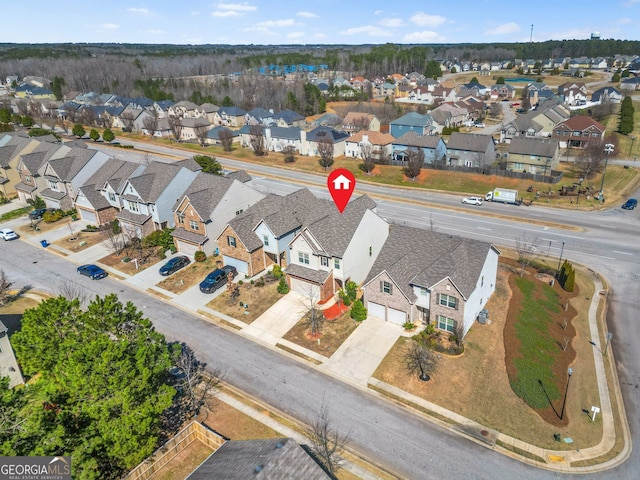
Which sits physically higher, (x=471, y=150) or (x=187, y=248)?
(x=471, y=150)

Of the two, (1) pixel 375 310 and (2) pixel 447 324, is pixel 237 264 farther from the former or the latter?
(2) pixel 447 324

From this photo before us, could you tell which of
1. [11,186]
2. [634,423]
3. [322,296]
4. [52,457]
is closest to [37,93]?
[11,186]

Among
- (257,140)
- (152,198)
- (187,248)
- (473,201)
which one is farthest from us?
(257,140)

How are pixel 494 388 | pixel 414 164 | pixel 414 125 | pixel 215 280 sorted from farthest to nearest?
1. pixel 414 125
2. pixel 414 164
3. pixel 215 280
4. pixel 494 388

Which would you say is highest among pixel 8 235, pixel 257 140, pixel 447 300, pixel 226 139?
pixel 257 140

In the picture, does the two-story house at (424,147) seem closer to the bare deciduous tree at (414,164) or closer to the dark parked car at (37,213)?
the bare deciduous tree at (414,164)

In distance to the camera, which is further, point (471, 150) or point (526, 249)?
point (471, 150)

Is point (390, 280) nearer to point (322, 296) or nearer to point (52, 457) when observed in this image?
point (322, 296)

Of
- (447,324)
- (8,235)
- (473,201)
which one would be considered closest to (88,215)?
(8,235)
